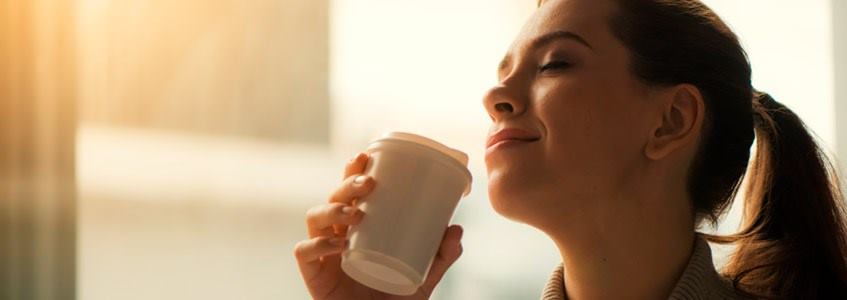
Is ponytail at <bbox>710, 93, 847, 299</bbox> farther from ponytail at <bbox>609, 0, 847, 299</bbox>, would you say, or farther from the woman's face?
the woman's face

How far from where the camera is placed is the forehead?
121cm

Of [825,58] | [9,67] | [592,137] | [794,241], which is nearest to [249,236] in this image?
[9,67]

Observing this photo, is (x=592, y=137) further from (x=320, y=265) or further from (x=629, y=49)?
(x=320, y=265)

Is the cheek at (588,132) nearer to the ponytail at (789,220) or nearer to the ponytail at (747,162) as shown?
the ponytail at (747,162)

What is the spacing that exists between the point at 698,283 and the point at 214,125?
624 mm

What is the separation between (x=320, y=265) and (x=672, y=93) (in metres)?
0.44

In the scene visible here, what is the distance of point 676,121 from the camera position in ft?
4.02

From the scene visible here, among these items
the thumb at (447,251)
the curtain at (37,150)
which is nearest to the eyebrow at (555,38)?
the thumb at (447,251)

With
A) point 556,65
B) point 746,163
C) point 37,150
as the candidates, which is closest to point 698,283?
point 746,163

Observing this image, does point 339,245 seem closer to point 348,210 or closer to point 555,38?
point 348,210

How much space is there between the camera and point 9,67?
3.98ft

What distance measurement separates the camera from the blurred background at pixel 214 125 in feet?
4.08

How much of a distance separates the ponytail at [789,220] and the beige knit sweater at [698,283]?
0.06 metres

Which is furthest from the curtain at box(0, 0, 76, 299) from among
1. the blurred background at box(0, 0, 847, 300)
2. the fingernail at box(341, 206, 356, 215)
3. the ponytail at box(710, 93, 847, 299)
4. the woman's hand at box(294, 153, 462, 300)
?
the ponytail at box(710, 93, 847, 299)
